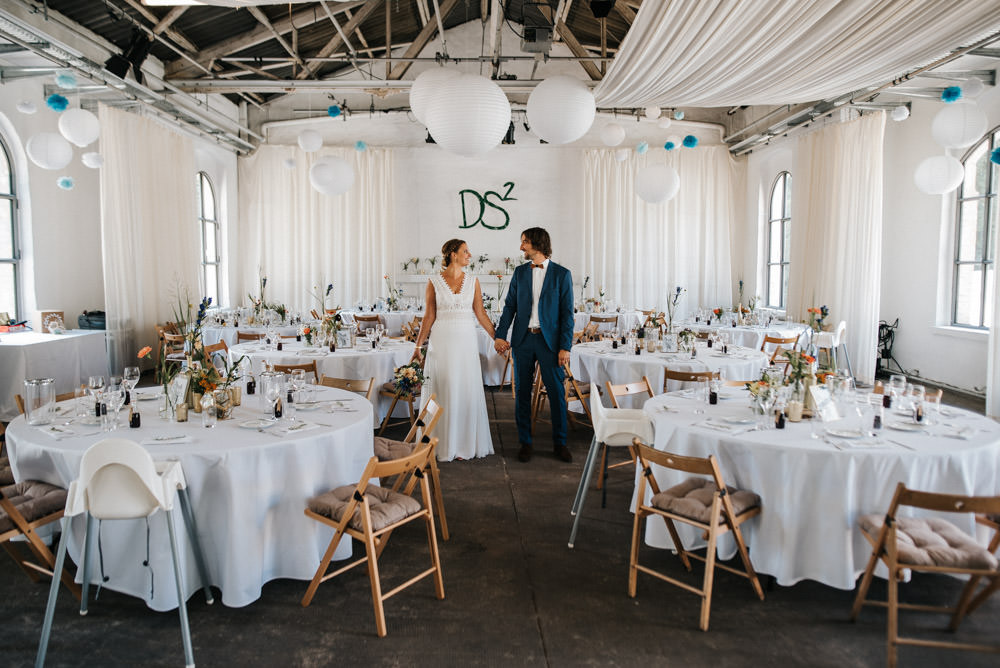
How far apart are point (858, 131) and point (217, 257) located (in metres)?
11.0

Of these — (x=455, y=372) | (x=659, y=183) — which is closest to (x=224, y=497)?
(x=455, y=372)

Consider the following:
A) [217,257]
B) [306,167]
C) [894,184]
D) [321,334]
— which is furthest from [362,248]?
[894,184]

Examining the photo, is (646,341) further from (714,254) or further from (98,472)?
(714,254)

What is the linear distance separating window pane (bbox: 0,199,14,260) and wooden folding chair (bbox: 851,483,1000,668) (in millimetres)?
8902

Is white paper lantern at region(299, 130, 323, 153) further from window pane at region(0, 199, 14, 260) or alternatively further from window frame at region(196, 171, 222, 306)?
window pane at region(0, 199, 14, 260)

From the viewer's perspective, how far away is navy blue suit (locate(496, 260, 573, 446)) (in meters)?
5.19

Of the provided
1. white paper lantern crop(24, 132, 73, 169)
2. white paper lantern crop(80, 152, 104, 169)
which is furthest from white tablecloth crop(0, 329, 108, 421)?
white paper lantern crop(80, 152, 104, 169)

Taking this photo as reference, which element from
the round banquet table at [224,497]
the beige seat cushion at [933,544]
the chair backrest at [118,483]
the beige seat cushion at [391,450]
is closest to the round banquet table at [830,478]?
the beige seat cushion at [933,544]

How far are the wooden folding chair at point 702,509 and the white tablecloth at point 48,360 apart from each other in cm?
552

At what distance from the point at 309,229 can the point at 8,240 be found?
19.6 ft

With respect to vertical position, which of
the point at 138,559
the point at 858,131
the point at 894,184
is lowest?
the point at 138,559

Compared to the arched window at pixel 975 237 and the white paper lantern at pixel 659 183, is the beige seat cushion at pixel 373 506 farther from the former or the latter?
the arched window at pixel 975 237

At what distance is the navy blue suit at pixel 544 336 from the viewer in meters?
5.19

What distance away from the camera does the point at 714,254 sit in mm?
13234
